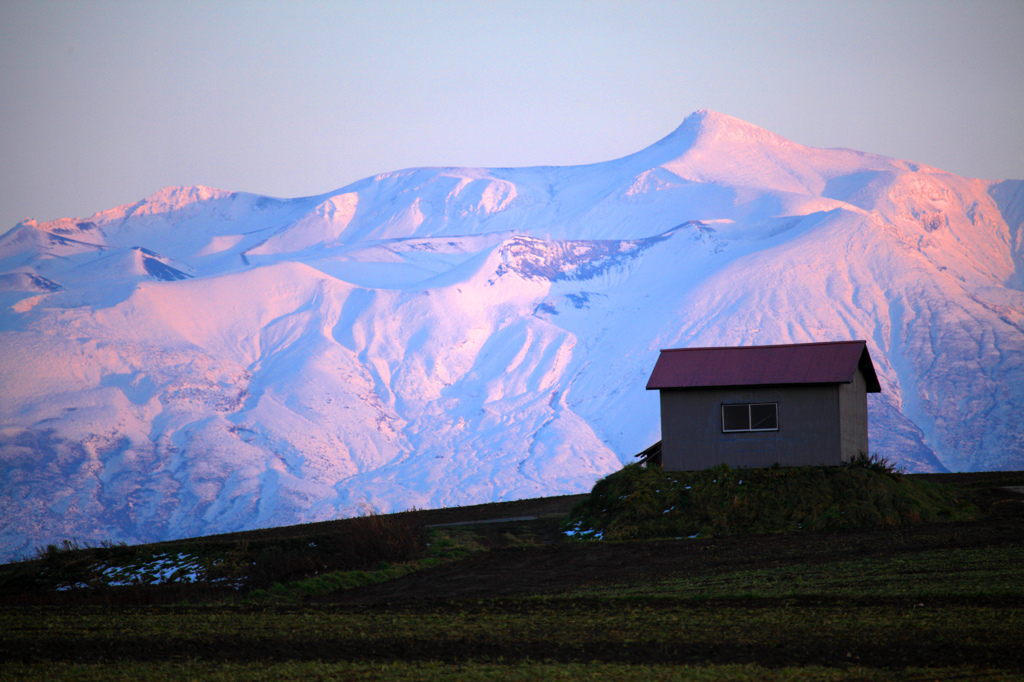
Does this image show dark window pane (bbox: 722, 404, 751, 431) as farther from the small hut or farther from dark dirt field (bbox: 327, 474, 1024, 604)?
dark dirt field (bbox: 327, 474, 1024, 604)

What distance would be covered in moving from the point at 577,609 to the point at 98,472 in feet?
247

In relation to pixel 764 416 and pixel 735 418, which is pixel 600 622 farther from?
pixel 764 416

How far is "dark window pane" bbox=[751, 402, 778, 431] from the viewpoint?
26859 mm

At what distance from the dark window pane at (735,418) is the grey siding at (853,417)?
257 centimetres

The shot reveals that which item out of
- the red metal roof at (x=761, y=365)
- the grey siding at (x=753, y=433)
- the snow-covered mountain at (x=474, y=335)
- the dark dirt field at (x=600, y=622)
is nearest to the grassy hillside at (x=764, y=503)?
the grey siding at (x=753, y=433)

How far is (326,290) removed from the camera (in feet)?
354

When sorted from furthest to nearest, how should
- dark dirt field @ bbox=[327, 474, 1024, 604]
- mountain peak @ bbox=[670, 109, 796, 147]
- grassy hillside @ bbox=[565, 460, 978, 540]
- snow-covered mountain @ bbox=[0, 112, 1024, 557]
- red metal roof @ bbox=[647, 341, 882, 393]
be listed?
1. mountain peak @ bbox=[670, 109, 796, 147]
2. snow-covered mountain @ bbox=[0, 112, 1024, 557]
3. red metal roof @ bbox=[647, 341, 882, 393]
4. grassy hillside @ bbox=[565, 460, 978, 540]
5. dark dirt field @ bbox=[327, 474, 1024, 604]

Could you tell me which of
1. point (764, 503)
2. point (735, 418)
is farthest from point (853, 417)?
point (764, 503)

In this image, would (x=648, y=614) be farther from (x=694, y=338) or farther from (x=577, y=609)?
(x=694, y=338)

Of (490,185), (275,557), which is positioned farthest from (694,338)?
(275,557)

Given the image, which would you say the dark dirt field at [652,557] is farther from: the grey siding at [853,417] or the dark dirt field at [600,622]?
the grey siding at [853,417]

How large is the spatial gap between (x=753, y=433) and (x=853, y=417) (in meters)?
3.29

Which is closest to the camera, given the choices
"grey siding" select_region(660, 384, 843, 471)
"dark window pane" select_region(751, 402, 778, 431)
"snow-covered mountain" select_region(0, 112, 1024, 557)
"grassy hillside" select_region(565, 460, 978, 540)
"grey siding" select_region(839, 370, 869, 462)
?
"grassy hillside" select_region(565, 460, 978, 540)

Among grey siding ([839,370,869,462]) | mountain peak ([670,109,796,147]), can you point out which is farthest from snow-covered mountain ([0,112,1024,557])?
grey siding ([839,370,869,462])
